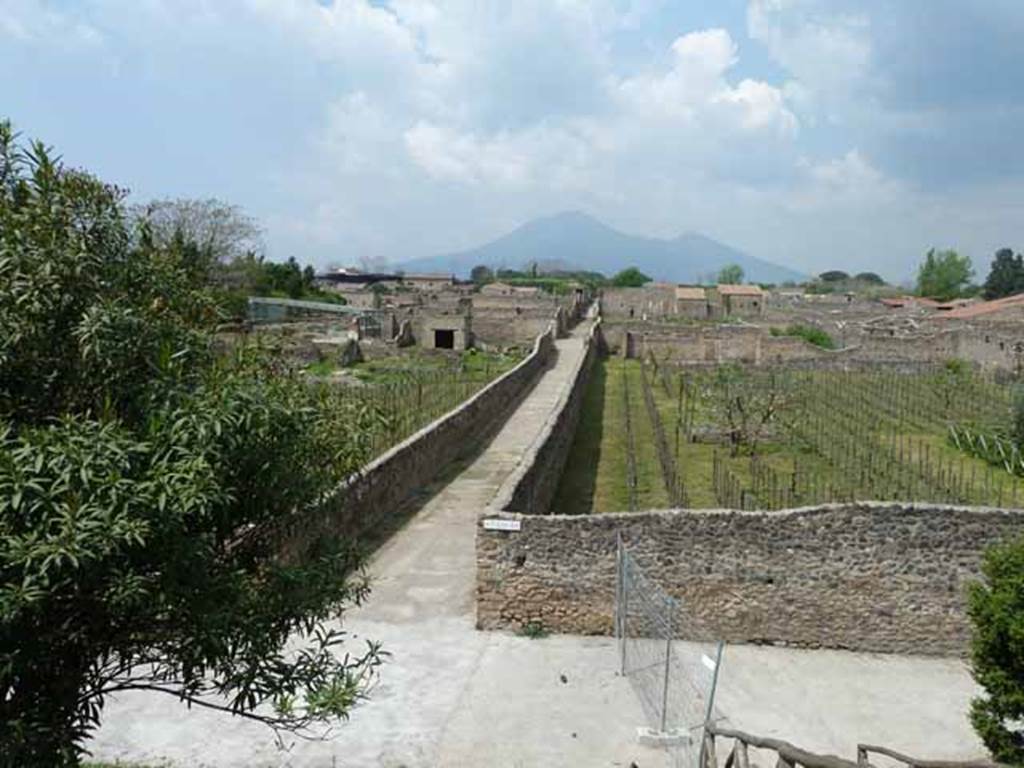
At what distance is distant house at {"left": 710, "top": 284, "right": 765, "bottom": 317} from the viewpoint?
3324 inches

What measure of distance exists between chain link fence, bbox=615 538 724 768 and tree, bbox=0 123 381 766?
3767 mm

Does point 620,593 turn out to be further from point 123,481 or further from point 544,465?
point 123,481

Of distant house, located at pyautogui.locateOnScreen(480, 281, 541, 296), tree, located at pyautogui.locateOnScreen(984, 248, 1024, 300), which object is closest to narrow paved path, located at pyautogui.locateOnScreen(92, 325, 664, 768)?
distant house, located at pyautogui.locateOnScreen(480, 281, 541, 296)

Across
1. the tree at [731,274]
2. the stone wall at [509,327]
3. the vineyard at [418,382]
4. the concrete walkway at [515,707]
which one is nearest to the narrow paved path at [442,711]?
the concrete walkway at [515,707]

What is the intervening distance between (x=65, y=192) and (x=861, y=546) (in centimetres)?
947

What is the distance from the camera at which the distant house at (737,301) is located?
84.4m

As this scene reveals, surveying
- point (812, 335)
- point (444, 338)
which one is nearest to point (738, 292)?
point (812, 335)

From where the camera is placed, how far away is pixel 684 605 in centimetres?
1135

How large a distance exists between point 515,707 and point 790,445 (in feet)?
60.7

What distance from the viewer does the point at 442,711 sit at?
9227mm

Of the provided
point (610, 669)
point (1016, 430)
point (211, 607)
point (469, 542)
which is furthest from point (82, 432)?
point (1016, 430)

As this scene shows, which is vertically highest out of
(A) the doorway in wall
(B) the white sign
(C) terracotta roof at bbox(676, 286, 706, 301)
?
(C) terracotta roof at bbox(676, 286, 706, 301)

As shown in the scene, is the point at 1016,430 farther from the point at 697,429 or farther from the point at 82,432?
the point at 82,432

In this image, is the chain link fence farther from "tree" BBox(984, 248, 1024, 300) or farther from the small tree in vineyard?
"tree" BBox(984, 248, 1024, 300)
